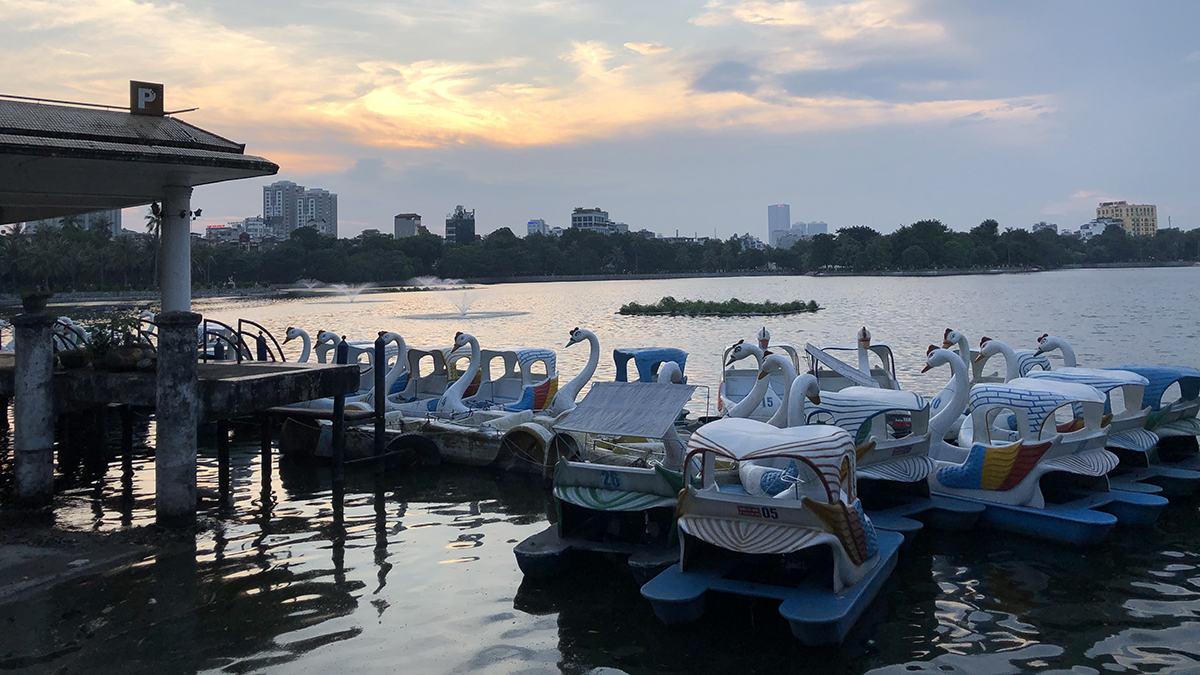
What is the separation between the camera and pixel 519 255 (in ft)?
477

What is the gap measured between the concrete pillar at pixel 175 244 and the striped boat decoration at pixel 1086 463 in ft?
48.4

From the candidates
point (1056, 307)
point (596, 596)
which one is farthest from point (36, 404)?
point (1056, 307)

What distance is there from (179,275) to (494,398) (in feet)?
25.4

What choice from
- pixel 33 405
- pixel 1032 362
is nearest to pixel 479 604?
pixel 33 405

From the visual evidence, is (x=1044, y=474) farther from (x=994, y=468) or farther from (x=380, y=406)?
(x=380, y=406)

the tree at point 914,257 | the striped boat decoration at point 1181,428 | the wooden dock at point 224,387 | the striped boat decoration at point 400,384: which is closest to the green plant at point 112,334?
the wooden dock at point 224,387

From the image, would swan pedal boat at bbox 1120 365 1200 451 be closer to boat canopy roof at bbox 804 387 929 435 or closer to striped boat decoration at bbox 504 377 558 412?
boat canopy roof at bbox 804 387 929 435

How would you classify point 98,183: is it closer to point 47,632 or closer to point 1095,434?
point 47,632

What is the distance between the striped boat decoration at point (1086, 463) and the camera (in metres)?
12.2

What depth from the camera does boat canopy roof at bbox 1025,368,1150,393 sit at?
1412cm

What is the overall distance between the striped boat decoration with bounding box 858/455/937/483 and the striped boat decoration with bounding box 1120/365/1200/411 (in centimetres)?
527

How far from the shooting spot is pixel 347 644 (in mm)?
8859

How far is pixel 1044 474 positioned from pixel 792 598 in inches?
247

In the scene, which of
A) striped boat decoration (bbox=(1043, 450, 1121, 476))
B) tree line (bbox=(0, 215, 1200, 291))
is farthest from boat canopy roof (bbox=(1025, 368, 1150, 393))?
tree line (bbox=(0, 215, 1200, 291))
